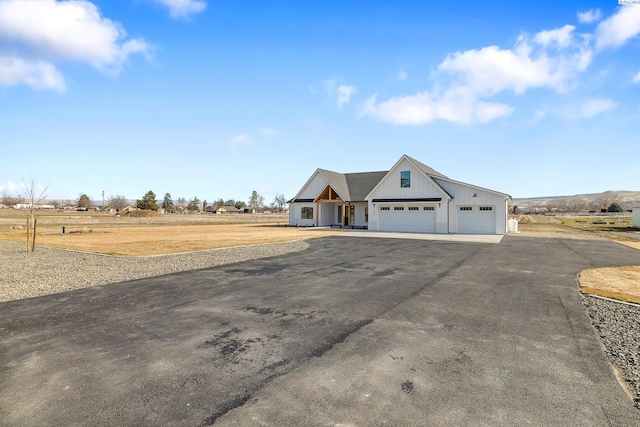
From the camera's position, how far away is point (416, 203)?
2877 centimetres

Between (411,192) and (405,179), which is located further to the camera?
(405,179)

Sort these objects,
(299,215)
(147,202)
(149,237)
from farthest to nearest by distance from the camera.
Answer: (147,202) → (299,215) → (149,237)

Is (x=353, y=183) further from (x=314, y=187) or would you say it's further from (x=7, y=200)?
(x=7, y=200)

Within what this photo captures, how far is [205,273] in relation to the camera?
10.2 m

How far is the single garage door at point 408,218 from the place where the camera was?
92.5 ft

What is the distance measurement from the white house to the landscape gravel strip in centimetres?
1573

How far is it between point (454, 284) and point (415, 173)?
21.4 metres

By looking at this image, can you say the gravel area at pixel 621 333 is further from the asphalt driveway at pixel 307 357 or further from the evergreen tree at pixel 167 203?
the evergreen tree at pixel 167 203

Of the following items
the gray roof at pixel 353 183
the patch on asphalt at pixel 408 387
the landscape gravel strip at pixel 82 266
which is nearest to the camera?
the patch on asphalt at pixel 408 387

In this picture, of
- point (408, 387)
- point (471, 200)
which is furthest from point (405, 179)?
point (408, 387)

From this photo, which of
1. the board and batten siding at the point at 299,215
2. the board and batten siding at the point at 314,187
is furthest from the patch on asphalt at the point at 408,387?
the board and batten siding at the point at 299,215

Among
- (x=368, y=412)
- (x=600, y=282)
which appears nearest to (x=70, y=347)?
(x=368, y=412)

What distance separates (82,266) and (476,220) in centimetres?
2665

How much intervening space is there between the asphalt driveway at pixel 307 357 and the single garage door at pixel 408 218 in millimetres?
20005
